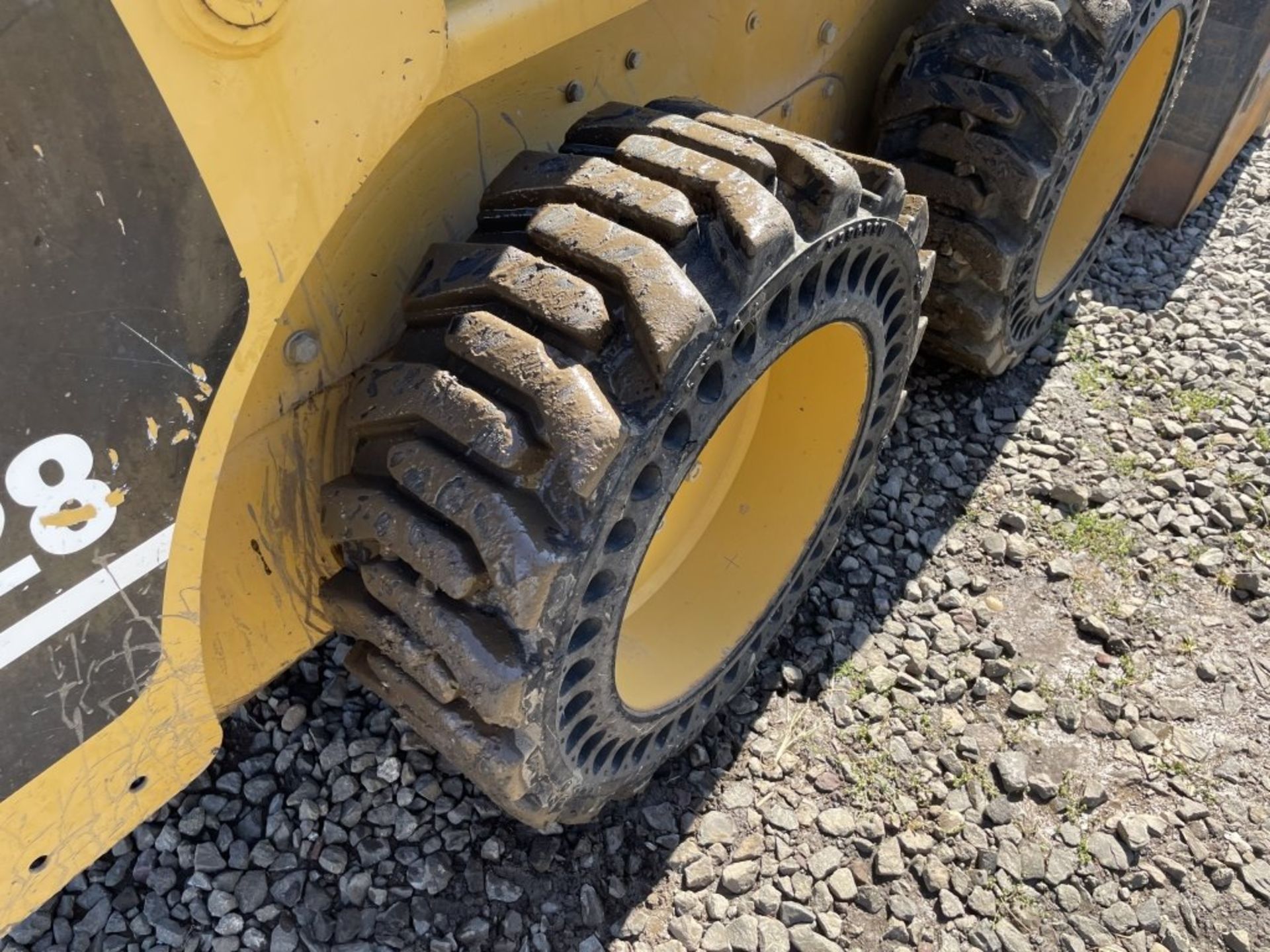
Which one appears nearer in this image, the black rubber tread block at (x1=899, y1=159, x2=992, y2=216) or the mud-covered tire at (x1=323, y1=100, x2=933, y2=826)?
the mud-covered tire at (x1=323, y1=100, x2=933, y2=826)

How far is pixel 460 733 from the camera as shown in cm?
157

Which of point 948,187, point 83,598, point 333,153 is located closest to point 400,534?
point 83,598

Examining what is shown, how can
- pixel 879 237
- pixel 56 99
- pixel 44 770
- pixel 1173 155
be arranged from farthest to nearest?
1. pixel 1173 155
2. pixel 879 237
3. pixel 44 770
4. pixel 56 99

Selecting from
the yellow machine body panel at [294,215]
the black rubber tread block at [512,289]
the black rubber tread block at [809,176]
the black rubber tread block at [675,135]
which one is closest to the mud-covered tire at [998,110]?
the yellow machine body panel at [294,215]

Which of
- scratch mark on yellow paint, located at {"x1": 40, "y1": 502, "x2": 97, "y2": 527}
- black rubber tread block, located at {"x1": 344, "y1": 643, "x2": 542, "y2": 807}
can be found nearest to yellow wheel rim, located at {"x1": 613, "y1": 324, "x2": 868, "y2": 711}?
black rubber tread block, located at {"x1": 344, "y1": 643, "x2": 542, "y2": 807}

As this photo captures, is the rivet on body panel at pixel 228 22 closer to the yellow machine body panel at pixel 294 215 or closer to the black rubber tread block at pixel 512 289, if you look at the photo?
the yellow machine body panel at pixel 294 215

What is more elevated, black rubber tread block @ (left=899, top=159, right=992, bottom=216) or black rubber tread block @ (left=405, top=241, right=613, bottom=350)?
black rubber tread block @ (left=405, top=241, right=613, bottom=350)

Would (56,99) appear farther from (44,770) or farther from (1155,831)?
(1155,831)

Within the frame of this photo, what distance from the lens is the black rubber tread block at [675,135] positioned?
1.62 meters

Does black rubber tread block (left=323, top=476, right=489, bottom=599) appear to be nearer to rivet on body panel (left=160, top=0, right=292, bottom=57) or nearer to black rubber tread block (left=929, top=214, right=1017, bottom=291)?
rivet on body panel (left=160, top=0, right=292, bottom=57)

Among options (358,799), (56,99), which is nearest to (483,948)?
(358,799)

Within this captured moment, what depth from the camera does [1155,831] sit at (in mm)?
2293

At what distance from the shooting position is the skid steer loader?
0.99 metres

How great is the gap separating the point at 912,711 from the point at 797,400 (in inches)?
31.5
